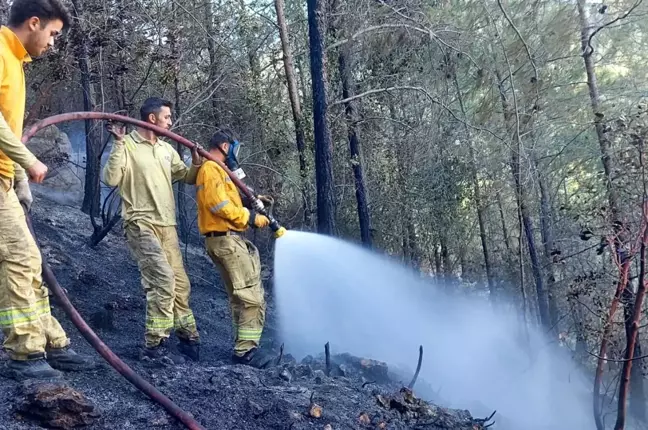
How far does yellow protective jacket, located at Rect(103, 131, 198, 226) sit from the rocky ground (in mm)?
1089

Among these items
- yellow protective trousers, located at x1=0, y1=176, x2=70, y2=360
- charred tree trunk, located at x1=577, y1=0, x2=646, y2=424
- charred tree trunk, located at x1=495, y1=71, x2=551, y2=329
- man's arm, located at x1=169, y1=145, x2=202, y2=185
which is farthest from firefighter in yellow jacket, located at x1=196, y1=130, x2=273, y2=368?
charred tree trunk, located at x1=495, y1=71, x2=551, y2=329

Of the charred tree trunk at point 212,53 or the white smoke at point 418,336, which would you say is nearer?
the white smoke at point 418,336

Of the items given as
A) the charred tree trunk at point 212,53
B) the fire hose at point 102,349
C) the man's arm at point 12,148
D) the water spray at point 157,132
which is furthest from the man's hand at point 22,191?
the charred tree trunk at point 212,53

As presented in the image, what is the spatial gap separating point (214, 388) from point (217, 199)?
1.65 metres

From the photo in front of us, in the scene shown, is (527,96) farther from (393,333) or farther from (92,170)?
(92,170)

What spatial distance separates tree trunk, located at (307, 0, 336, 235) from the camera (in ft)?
27.9

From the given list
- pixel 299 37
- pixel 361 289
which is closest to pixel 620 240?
pixel 361 289

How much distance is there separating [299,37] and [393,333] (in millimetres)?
5930

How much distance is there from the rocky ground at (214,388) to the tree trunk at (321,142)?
1977 millimetres

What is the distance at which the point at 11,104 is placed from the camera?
3719mm

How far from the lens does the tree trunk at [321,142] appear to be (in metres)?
8.51

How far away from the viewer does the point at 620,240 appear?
18.6 feet

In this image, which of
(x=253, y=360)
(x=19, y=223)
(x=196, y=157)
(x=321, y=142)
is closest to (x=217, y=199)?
(x=196, y=157)

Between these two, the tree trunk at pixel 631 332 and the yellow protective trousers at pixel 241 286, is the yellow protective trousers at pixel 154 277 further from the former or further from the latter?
the tree trunk at pixel 631 332
